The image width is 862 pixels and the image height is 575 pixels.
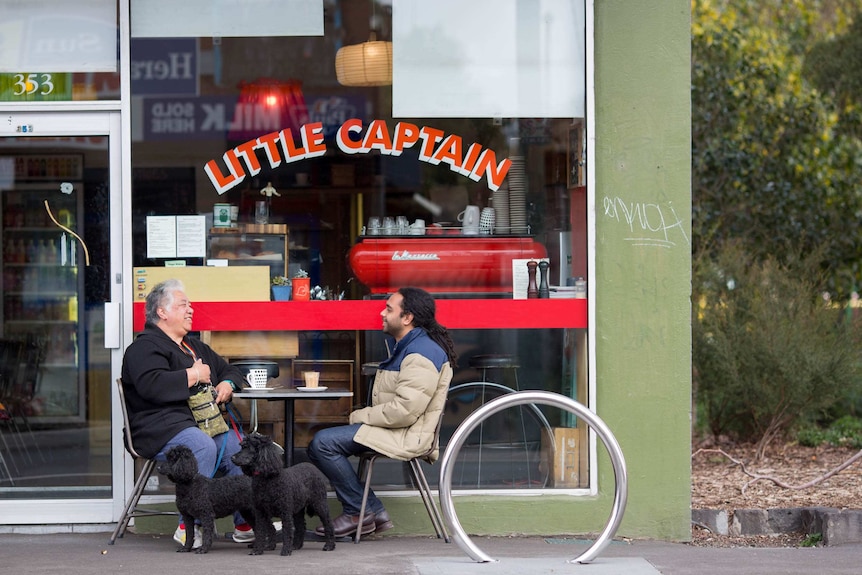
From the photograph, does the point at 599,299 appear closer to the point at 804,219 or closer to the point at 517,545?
the point at 517,545

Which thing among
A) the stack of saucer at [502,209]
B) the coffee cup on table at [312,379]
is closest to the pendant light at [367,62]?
the stack of saucer at [502,209]

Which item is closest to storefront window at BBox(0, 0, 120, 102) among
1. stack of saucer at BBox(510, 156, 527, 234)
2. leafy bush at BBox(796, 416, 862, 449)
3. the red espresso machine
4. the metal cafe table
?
the red espresso machine

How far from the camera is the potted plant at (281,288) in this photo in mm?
6391

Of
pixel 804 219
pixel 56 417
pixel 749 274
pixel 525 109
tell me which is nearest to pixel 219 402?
pixel 56 417

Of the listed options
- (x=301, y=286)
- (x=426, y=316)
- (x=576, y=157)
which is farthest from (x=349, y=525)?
(x=576, y=157)

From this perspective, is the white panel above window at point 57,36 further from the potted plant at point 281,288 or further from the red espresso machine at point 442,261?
the red espresso machine at point 442,261

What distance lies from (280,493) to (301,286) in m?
1.52

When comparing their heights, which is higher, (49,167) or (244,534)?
(49,167)

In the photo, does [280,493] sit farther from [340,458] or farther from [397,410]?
[397,410]

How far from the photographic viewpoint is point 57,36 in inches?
253

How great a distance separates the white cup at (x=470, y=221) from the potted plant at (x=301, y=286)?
3.10 feet

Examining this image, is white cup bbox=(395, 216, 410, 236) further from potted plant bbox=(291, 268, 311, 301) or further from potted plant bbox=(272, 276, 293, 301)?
potted plant bbox=(272, 276, 293, 301)

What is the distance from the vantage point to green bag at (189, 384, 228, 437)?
18.6ft

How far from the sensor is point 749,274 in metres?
10.1
